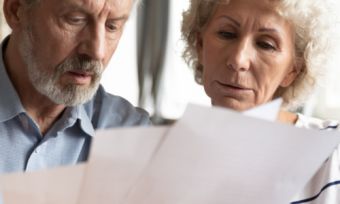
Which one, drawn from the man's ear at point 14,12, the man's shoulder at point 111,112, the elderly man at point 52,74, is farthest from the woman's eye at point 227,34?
the man's ear at point 14,12

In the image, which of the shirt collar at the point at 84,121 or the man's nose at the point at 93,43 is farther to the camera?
the shirt collar at the point at 84,121

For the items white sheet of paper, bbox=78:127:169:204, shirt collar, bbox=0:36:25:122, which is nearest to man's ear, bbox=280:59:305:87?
shirt collar, bbox=0:36:25:122

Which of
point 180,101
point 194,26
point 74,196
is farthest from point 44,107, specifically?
point 180,101

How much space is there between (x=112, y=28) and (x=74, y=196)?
2.00 feet

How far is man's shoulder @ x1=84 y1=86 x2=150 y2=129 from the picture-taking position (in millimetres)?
1270

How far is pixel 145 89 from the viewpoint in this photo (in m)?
2.56

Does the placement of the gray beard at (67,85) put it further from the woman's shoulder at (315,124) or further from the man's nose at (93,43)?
the woman's shoulder at (315,124)

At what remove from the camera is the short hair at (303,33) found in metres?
1.15

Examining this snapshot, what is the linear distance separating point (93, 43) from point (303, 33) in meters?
0.48

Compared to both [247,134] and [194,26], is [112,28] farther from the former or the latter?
[247,134]

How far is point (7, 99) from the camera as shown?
1133 mm

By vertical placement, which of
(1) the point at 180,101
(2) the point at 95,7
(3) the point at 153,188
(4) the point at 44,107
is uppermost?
(2) the point at 95,7

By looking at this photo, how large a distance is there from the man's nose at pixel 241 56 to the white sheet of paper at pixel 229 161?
1.58 feet

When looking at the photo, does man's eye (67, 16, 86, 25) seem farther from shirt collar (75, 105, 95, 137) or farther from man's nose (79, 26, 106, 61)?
shirt collar (75, 105, 95, 137)
